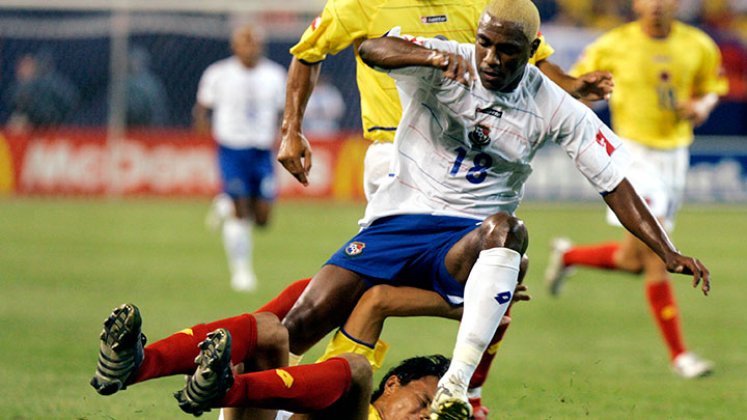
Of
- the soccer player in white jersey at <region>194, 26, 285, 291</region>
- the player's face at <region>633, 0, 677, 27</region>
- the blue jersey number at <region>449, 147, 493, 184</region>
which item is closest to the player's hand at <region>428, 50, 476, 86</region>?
the blue jersey number at <region>449, 147, 493, 184</region>

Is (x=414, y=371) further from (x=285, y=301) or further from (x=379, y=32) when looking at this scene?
(x=379, y=32)

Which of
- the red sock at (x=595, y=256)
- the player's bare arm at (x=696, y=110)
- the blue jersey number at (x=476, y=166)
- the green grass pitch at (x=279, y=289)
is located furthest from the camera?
the red sock at (x=595, y=256)

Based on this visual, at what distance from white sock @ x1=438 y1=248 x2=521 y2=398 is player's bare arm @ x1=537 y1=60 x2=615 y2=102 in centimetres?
109

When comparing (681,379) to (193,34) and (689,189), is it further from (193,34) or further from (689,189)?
(193,34)

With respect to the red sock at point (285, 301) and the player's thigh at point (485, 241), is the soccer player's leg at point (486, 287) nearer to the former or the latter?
the player's thigh at point (485, 241)

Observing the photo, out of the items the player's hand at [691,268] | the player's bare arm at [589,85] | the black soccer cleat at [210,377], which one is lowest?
the player's hand at [691,268]

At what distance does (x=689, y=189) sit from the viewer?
2133 cm

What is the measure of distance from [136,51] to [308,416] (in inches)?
709

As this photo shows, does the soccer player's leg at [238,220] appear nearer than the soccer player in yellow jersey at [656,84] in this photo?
No

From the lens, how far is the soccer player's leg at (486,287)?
17.3 ft

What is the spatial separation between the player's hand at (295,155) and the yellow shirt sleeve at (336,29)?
499 mm

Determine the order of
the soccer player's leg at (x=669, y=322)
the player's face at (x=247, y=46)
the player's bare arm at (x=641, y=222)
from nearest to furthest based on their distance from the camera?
the player's bare arm at (x=641, y=222) < the soccer player's leg at (x=669, y=322) < the player's face at (x=247, y=46)

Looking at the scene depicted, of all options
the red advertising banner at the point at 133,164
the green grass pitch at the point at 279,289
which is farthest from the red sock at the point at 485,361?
the red advertising banner at the point at 133,164

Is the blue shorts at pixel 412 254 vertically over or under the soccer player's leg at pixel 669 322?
over
